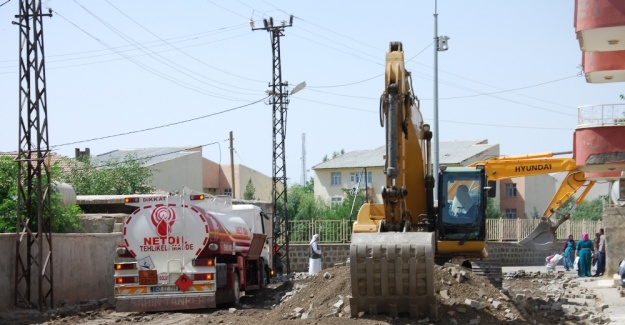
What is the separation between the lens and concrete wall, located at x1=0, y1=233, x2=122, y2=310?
71.5ft

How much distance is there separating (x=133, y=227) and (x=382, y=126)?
7690 mm

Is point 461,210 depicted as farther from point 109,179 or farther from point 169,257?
point 109,179

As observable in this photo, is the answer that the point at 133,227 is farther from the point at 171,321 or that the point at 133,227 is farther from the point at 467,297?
the point at 467,297

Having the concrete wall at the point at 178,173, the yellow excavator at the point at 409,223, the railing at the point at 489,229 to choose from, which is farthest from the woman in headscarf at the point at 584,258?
the concrete wall at the point at 178,173

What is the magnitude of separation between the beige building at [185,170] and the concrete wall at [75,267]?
33.3 metres

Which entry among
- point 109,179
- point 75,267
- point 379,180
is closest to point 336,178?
point 379,180

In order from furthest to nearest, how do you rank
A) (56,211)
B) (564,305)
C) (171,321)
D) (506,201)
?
(506,201) → (56,211) → (564,305) → (171,321)

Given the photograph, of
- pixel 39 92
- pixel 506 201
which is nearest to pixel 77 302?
pixel 39 92

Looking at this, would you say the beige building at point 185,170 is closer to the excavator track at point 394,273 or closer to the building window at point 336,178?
the building window at point 336,178

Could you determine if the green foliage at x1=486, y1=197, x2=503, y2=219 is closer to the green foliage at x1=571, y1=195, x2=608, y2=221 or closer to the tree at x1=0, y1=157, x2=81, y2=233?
the green foliage at x1=571, y1=195, x2=608, y2=221

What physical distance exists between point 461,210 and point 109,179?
3399cm

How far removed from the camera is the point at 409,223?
1567 centimetres

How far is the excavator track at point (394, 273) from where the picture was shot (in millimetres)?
14312

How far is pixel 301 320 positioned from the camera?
15070 mm
